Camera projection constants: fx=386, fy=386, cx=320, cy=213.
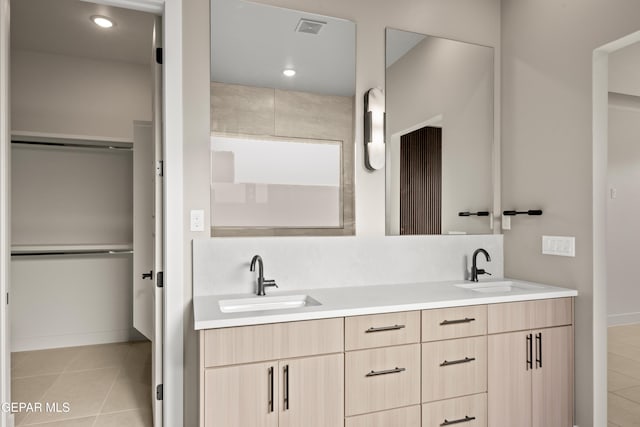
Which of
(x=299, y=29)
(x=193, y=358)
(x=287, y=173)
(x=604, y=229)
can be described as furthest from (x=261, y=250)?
(x=604, y=229)

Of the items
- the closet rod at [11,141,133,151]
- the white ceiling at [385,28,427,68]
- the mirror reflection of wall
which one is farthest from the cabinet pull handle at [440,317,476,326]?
the closet rod at [11,141,133,151]

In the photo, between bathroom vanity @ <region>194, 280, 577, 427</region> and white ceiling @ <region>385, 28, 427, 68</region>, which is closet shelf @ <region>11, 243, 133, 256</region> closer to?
bathroom vanity @ <region>194, 280, 577, 427</region>

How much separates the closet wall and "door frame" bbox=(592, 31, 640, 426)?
12.9 ft

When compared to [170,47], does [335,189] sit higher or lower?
lower

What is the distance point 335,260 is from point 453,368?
85 cm

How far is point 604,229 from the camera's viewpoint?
84.8 inches

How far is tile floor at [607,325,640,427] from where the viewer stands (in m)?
2.38

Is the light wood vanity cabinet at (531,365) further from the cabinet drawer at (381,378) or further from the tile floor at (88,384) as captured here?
the tile floor at (88,384)

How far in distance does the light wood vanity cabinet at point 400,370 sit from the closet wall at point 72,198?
294 centimetres

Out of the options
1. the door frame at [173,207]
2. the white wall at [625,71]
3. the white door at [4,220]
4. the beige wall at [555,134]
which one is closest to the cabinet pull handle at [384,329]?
the door frame at [173,207]

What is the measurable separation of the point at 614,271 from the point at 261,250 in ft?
14.6

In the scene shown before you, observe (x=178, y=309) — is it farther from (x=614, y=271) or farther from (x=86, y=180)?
(x=614, y=271)

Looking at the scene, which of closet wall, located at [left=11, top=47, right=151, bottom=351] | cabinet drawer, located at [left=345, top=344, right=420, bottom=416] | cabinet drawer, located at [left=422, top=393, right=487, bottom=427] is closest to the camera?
cabinet drawer, located at [left=345, top=344, right=420, bottom=416]

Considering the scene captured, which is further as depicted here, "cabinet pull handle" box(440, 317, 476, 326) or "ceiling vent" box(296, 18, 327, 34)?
"ceiling vent" box(296, 18, 327, 34)
